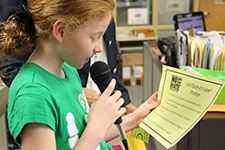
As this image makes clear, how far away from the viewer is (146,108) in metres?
1.07

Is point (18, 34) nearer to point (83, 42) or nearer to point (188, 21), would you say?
Answer: point (83, 42)

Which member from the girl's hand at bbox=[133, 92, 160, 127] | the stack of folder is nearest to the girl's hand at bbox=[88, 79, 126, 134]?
the girl's hand at bbox=[133, 92, 160, 127]

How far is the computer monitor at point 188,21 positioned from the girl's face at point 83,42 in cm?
166

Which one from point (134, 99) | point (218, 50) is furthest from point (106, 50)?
point (134, 99)

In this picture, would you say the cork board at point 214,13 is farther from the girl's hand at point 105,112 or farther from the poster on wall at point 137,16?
the girl's hand at point 105,112

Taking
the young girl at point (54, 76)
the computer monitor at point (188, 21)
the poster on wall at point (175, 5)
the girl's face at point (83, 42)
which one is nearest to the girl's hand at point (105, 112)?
the young girl at point (54, 76)

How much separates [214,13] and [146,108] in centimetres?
420

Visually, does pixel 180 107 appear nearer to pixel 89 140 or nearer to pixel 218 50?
pixel 89 140

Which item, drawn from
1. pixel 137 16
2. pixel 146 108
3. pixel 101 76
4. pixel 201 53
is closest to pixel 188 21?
pixel 201 53

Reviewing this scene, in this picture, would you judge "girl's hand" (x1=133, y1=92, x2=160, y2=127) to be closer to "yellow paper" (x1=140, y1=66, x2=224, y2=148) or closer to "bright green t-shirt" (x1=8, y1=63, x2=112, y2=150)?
"yellow paper" (x1=140, y1=66, x2=224, y2=148)

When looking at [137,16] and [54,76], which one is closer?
[54,76]

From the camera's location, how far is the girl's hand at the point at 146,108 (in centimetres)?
106

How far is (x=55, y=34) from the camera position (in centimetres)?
76

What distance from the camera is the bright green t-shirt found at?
69 centimetres
